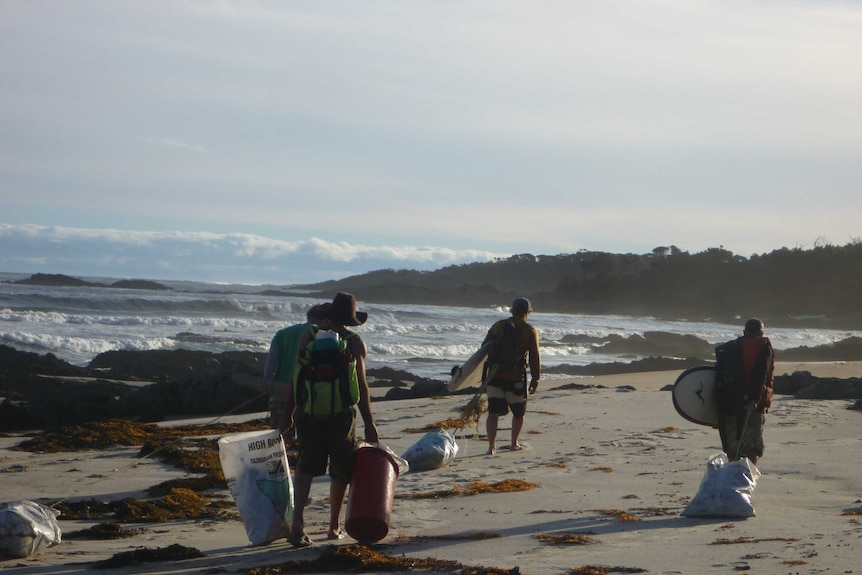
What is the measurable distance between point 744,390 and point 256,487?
157 inches

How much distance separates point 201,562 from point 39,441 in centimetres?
635

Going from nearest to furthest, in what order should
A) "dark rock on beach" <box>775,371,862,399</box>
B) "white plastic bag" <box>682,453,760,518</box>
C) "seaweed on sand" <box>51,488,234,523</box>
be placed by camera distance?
"white plastic bag" <box>682,453,760,518</box>, "seaweed on sand" <box>51,488,234,523</box>, "dark rock on beach" <box>775,371,862,399</box>

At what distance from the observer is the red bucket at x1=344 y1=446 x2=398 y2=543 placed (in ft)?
19.3

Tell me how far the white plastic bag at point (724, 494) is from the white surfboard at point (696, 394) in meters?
1.03

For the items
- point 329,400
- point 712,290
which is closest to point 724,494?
point 329,400

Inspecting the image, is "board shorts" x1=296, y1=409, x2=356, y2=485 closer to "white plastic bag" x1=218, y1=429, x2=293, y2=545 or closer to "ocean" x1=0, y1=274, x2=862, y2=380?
"white plastic bag" x1=218, y1=429, x2=293, y2=545

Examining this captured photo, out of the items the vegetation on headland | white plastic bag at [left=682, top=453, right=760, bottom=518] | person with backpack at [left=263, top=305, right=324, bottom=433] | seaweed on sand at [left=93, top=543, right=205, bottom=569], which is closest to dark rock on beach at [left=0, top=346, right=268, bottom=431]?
person with backpack at [left=263, top=305, right=324, bottom=433]

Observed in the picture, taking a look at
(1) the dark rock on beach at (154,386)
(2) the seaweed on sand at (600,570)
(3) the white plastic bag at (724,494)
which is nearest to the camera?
(2) the seaweed on sand at (600,570)

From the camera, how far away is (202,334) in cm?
3544

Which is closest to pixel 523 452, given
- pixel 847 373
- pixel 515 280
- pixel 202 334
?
pixel 847 373

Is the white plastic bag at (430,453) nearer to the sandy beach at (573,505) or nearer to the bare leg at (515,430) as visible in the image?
the sandy beach at (573,505)

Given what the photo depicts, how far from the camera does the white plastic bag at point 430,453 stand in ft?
29.5

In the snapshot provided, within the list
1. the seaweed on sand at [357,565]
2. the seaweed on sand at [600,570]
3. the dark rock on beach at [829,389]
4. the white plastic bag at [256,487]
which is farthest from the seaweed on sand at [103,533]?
the dark rock on beach at [829,389]

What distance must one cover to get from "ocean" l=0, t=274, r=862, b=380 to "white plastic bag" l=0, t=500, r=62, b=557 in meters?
18.6
